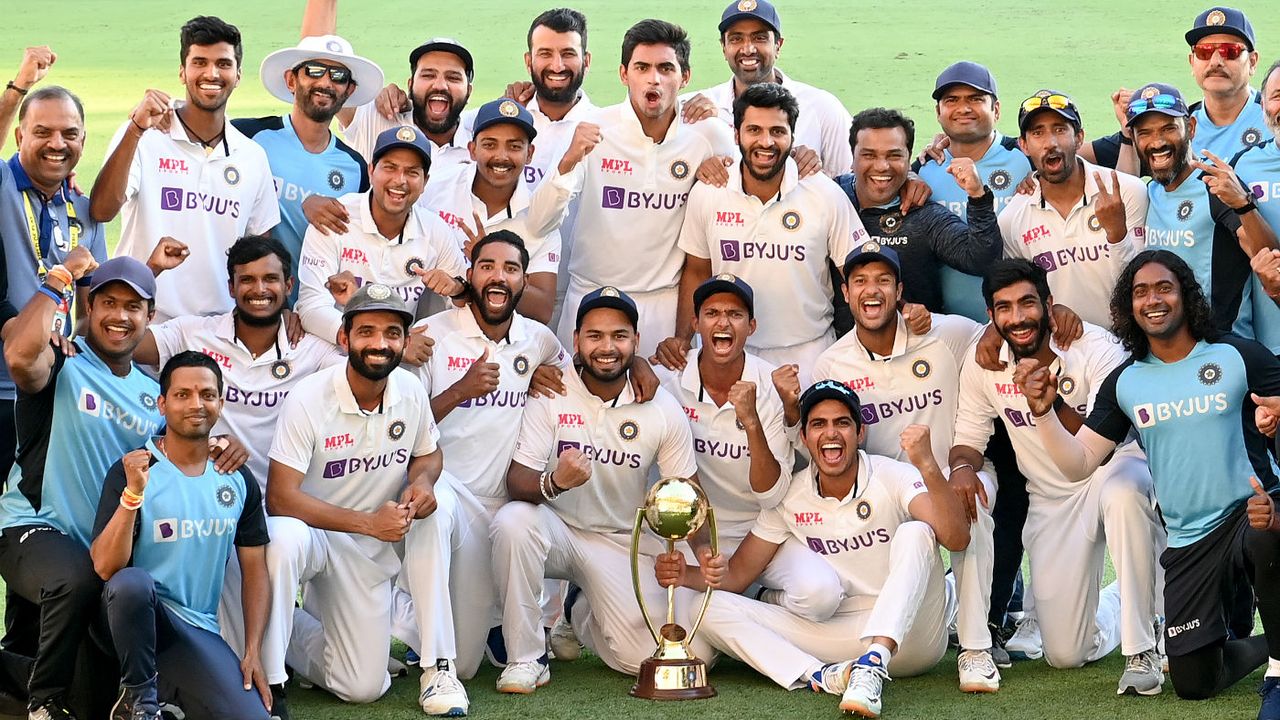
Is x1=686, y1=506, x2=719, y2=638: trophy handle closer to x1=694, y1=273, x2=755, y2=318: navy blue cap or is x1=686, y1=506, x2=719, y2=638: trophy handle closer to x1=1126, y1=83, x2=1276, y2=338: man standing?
x1=694, y1=273, x2=755, y2=318: navy blue cap

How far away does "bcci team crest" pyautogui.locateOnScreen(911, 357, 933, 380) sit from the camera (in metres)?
7.04

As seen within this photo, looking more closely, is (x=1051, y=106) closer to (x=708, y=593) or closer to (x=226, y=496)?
(x=708, y=593)

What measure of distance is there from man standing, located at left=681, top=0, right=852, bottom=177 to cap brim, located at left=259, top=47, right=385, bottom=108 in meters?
1.51

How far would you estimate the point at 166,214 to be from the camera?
7031mm

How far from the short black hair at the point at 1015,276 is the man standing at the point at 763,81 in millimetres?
1528

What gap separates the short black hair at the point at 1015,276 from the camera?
6727mm

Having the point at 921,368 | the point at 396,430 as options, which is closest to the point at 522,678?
the point at 396,430

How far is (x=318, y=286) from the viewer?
23.1 feet

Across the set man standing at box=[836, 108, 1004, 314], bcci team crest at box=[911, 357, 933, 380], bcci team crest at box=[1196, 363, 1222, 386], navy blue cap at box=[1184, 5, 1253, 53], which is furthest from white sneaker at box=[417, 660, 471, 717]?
navy blue cap at box=[1184, 5, 1253, 53]

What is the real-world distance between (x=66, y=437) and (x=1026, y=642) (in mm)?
4046

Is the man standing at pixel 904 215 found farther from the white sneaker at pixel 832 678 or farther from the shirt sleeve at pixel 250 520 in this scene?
the shirt sleeve at pixel 250 520

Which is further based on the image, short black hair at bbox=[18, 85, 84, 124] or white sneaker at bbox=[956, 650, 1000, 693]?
white sneaker at bbox=[956, 650, 1000, 693]

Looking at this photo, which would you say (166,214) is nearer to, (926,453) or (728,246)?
(728,246)

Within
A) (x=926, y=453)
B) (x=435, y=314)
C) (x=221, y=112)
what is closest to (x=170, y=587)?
(x=435, y=314)
